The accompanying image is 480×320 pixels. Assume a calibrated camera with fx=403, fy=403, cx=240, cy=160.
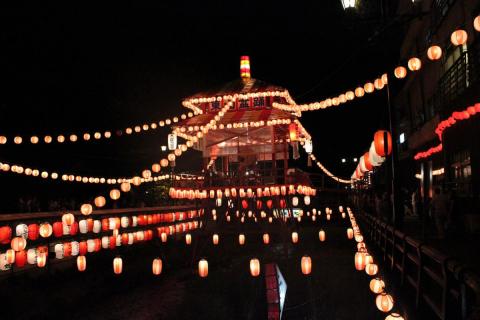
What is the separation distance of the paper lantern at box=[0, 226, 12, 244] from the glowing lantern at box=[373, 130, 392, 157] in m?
12.9

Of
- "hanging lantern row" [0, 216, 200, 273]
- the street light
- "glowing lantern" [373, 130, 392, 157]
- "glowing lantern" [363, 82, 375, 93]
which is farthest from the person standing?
"hanging lantern row" [0, 216, 200, 273]

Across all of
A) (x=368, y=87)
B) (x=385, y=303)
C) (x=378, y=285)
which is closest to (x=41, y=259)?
(x=378, y=285)

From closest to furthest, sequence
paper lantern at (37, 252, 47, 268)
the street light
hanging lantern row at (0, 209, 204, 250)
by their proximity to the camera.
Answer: the street light → hanging lantern row at (0, 209, 204, 250) → paper lantern at (37, 252, 47, 268)

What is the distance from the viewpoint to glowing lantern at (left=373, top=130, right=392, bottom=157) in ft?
45.7

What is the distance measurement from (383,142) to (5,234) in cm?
1316

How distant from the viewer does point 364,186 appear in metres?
33.5

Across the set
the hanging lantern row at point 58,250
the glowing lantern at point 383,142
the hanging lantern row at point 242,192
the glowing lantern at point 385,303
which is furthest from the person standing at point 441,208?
the hanging lantern row at point 58,250

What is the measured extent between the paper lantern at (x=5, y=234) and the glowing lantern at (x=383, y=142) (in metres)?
12.9

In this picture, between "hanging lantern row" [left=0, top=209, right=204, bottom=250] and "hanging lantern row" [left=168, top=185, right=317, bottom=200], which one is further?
"hanging lantern row" [left=168, top=185, right=317, bottom=200]

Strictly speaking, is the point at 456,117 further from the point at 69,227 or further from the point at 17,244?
A: the point at 17,244

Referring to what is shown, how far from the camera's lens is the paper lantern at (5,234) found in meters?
13.0

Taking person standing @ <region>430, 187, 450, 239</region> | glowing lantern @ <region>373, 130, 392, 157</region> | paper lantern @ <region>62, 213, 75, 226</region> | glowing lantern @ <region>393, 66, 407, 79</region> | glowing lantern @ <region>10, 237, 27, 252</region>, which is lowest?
glowing lantern @ <region>10, 237, 27, 252</region>

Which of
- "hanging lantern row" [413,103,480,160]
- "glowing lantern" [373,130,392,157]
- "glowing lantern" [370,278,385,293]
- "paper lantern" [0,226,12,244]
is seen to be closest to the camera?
"glowing lantern" [370,278,385,293]

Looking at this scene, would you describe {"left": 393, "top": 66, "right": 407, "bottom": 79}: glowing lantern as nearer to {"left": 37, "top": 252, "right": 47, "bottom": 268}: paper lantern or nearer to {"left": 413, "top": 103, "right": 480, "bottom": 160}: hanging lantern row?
{"left": 413, "top": 103, "right": 480, "bottom": 160}: hanging lantern row
